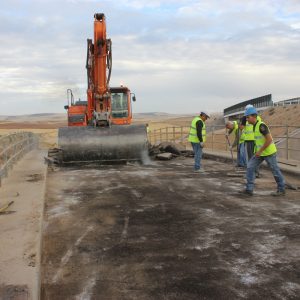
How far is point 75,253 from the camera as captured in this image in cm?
591

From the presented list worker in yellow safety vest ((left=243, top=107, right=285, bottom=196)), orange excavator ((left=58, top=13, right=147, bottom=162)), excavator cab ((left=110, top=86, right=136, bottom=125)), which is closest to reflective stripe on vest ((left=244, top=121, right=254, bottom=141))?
worker in yellow safety vest ((left=243, top=107, right=285, bottom=196))

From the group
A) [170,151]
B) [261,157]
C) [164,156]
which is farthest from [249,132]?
[170,151]

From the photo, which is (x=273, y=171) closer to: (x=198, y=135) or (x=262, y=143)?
(x=262, y=143)

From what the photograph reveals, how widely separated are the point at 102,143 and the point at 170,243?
34.2ft

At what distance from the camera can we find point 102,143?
53.9 feet

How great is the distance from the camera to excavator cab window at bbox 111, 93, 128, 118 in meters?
20.0

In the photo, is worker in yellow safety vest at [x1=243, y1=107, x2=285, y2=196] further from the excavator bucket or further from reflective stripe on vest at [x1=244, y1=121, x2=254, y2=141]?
the excavator bucket

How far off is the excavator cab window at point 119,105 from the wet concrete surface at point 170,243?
30.0 ft

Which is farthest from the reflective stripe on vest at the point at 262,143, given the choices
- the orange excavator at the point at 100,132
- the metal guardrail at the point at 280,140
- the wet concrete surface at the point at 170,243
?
the orange excavator at the point at 100,132

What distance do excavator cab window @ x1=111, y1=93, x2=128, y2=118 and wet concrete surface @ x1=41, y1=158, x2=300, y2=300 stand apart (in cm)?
915

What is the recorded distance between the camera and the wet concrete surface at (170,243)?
4.75 metres

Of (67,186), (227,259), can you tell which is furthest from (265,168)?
(227,259)

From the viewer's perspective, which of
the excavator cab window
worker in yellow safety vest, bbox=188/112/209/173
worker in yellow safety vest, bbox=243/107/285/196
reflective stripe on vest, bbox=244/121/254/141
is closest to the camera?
worker in yellow safety vest, bbox=243/107/285/196

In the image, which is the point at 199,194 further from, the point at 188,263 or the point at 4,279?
the point at 4,279
